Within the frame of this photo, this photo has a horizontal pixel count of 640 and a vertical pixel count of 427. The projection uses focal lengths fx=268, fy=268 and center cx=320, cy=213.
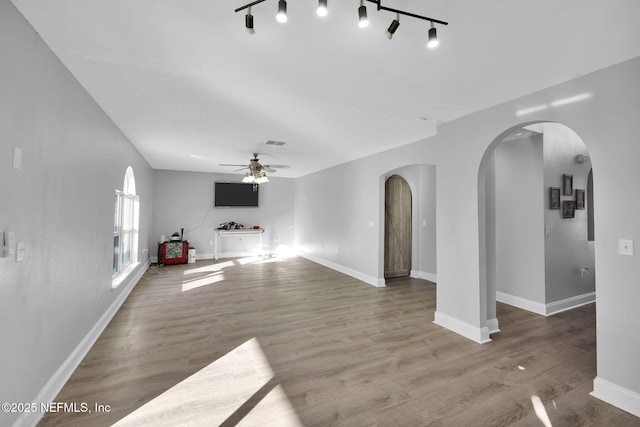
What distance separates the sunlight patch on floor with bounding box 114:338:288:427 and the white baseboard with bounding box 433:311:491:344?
2131 mm

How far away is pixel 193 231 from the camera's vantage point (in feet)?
24.9

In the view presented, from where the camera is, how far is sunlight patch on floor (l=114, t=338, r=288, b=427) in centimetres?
175

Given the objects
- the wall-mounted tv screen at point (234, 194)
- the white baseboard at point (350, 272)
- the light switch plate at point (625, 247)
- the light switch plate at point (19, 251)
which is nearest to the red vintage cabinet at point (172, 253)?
the wall-mounted tv screen at point (234, 194)

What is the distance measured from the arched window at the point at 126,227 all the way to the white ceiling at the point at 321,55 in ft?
4.72

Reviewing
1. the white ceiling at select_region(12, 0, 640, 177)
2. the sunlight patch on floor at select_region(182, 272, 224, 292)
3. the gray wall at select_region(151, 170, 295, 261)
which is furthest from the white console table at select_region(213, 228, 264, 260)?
the white ceiling at select_region(12, 0, 640, 177)

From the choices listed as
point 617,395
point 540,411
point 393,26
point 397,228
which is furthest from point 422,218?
→ point 393,26

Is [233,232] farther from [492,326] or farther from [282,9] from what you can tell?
[282,9]

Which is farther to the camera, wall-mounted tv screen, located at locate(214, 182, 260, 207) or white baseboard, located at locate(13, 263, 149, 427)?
wall-mounted tv screen, located at locate(214, 182, 260, 207)

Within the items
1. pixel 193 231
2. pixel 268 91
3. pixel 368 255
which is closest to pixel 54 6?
pixel 268 91

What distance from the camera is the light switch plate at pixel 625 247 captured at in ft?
6.28

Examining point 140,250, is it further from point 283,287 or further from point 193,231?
point 283,287

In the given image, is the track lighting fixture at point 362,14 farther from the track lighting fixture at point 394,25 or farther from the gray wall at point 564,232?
the gray wall at point 564,232

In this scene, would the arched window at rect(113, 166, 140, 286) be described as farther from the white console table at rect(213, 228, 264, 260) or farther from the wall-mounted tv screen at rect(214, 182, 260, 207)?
the wall-mounted tv screen at rect(214, 182, 260, 207)

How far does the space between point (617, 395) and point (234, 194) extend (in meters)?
7.81
